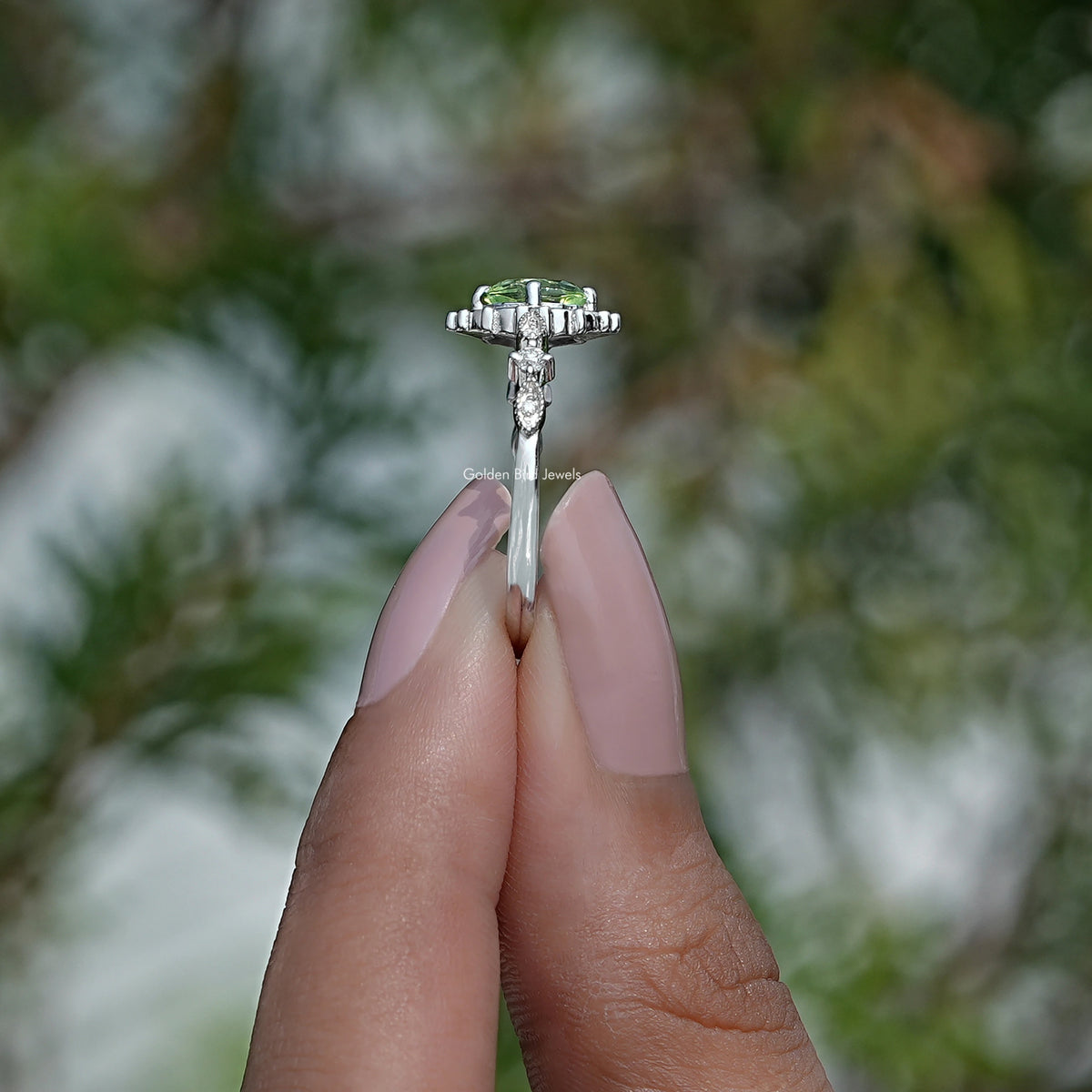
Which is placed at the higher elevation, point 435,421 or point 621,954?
point 435,421

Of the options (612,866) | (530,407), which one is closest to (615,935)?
(612,866)

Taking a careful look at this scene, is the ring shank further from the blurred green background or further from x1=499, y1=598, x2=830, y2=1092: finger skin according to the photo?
the blurred green background

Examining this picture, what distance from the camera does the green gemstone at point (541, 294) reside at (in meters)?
0.37

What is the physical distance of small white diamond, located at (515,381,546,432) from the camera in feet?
1.20

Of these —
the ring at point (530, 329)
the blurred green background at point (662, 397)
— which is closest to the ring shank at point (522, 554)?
the ring at point (530, 329)

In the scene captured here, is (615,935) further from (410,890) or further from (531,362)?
(531,362)

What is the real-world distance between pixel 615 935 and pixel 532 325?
7.3 inches

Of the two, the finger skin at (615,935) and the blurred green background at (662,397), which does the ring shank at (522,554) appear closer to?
the finger skin at (615,935)

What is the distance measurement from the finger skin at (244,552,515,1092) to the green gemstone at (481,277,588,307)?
3.2 inches

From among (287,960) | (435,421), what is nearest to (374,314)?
(435,421)

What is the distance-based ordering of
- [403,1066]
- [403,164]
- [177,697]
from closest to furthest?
1. [403,1066]
2. [177,697]
3. [403,164]

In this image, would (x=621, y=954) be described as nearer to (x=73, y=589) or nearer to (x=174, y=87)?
(x=73, y=589)

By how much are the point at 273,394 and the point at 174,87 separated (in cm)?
17

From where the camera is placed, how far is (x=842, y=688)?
57 cm
